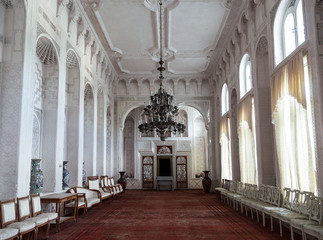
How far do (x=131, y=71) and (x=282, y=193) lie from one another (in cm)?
1119

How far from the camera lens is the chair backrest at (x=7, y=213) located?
466 cm

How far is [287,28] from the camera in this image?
707 centimetres

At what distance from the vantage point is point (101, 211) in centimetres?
914

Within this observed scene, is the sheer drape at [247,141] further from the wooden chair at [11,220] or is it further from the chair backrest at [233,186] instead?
the wooden chair at [11,220]

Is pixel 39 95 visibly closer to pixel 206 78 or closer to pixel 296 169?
pixel 296 169

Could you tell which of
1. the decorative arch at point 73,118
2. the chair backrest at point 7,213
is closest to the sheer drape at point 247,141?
the decorative arch at point 73,118

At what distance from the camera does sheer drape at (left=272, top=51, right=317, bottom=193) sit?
564 centimetres

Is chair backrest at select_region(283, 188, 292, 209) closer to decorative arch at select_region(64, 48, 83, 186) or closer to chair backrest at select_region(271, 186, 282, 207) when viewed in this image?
chair backrest at select_region(271, 186, 282, 207)

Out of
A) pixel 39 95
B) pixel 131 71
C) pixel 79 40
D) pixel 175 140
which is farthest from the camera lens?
pixel 175 140

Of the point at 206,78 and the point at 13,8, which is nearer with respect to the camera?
the point at 13,8

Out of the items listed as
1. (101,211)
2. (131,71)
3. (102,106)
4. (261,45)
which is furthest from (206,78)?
(101,211)

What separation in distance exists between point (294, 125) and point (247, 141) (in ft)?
11.0

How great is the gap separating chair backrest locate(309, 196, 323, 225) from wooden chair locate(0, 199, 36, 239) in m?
4.48

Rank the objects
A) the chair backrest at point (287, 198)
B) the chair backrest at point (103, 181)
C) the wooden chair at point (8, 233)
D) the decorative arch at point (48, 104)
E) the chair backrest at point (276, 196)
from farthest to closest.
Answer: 1. the chair backrest at point (103, 181)
2. the decorative arch at point (48, 104)
3. the chair backrest at point (276, 196)
4. the chair backrest at point (287, 198)
5. the wooden chair at point (8, 233)
